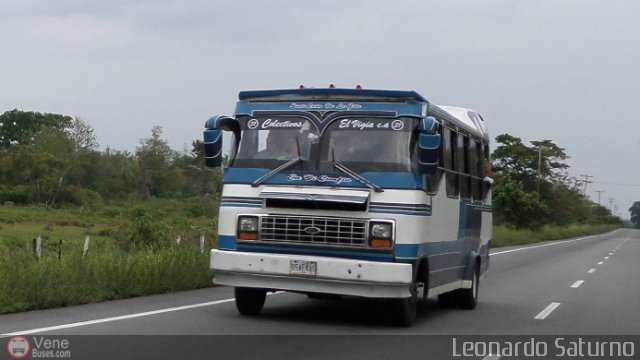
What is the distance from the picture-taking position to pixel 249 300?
1292 cm

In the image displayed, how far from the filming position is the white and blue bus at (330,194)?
11.6 m

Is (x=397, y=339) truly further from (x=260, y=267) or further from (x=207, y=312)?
(x=207, y=312)

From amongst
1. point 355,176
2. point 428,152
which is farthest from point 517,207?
point 355,176

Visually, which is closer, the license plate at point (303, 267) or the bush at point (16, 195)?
the license plate at point (303, 267)

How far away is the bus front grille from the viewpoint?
1159 centimetres

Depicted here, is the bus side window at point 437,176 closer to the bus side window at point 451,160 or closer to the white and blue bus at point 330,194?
the white and blue bus at point 330,194

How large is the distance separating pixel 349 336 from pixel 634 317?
236 inches

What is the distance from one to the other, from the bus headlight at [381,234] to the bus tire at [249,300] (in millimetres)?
1900

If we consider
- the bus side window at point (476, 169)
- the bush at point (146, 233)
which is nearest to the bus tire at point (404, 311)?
the bus side window at point (476, 169)

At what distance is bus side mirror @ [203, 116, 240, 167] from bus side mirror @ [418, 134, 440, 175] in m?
2.51

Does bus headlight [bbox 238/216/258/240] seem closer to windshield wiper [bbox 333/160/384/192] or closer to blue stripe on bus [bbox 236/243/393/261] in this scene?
blue stripe on bus [bbox 236/243/393/261]

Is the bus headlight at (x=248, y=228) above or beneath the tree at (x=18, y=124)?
beneath

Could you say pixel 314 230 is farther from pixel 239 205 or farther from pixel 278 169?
pixel 239 205

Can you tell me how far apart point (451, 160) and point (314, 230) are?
300cm
